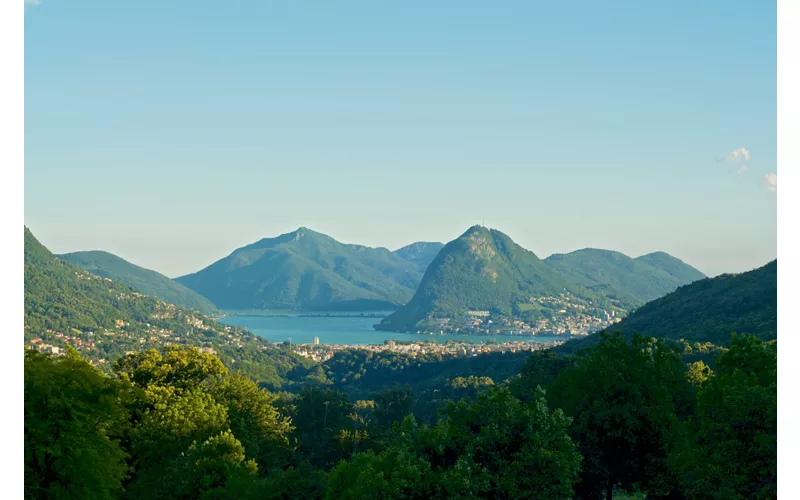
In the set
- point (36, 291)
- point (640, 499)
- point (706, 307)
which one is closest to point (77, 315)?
point (36, 291)

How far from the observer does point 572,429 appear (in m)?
22.2

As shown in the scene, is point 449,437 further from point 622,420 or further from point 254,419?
point 254,419

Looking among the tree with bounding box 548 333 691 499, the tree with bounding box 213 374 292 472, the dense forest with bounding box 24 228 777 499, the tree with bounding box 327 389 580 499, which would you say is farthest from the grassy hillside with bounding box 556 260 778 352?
the tree with bounding box 327 389 580 499

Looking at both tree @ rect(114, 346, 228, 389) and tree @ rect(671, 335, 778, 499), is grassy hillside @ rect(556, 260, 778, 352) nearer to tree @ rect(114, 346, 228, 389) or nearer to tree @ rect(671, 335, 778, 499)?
tree @ rect(671, 335, 778, 499)

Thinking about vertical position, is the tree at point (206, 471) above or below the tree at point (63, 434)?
below

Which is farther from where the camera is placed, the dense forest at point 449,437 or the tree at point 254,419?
the tree at point 254,419

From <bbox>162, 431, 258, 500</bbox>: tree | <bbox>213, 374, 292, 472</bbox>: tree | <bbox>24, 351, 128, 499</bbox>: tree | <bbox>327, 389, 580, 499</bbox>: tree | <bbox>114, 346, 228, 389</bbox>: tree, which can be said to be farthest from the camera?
<bbox>114, 346, 228, 389</bbox>: tree

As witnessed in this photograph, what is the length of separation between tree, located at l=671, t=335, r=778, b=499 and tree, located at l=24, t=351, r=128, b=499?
45.4 ft

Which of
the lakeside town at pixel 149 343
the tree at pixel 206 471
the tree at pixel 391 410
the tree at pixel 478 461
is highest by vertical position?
the tree at pixel 478 461

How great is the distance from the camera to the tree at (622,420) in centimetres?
2195

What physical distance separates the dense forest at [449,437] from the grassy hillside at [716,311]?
43019mm

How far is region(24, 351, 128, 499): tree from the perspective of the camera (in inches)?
597

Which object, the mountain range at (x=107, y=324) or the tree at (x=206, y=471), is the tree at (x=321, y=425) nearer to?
the tree at (x=206, y=471)

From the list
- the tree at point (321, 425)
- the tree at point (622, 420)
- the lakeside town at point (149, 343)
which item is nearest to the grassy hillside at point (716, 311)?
the lakeside town at point (149, 343)
